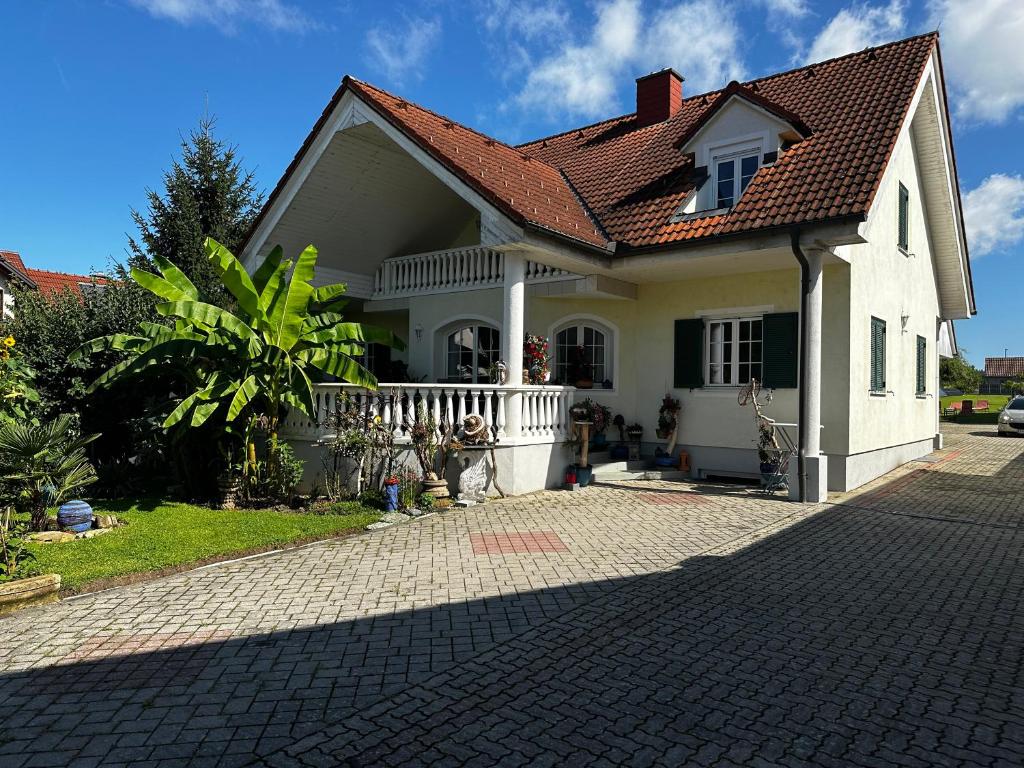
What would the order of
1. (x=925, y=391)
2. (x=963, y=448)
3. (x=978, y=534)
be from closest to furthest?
1. (x=978, y=534)
2. (x=925, y=391)
3. (x=963, y=448)

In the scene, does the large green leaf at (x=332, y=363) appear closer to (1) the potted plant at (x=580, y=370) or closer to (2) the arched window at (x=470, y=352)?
(2) the arched window at (x=470, y=352)

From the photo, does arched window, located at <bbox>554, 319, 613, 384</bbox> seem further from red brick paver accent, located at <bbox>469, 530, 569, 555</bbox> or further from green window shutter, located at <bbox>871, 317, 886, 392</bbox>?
red brick paver accent, located at <bbox>469, 530, 569, 555</bbox>

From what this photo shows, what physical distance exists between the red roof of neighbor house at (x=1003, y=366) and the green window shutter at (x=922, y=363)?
80.8 metres

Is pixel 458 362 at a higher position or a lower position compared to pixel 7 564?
higher

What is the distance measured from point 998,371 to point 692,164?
94.5 metres

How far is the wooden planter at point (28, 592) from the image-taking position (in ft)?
18.4

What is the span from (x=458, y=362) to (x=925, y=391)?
12387 mm

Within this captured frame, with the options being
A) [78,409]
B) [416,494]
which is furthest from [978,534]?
[78,409]

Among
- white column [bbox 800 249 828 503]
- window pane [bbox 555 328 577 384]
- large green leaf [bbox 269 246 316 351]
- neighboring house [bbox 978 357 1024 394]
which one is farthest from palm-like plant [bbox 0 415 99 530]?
neighboring house [bbox 978 357 1024 394]

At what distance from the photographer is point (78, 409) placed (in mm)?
11320

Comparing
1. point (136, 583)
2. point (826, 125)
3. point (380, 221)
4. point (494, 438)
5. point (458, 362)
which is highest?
point (826, 125)

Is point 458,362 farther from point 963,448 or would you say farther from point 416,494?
point 963,448

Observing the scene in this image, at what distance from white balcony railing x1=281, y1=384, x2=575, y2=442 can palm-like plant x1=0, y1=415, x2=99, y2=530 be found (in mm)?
3539

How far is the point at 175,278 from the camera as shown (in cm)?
1056
